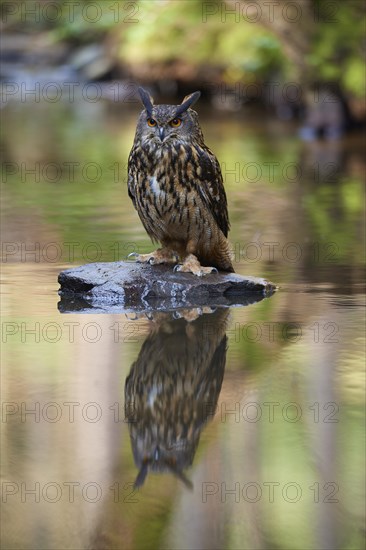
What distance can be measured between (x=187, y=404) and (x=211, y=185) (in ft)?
6.47

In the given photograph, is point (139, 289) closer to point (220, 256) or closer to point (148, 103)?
point (220, 256)

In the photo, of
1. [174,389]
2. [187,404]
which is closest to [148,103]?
[174,389]

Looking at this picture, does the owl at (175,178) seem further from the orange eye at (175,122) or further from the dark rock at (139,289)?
the dark rock at (139,289)

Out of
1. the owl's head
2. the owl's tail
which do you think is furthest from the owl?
the owl's tail

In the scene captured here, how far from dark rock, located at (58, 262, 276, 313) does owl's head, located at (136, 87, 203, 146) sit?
0.92 meters

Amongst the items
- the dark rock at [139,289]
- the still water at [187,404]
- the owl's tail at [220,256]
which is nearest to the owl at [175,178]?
the owl's tail at [220,256]

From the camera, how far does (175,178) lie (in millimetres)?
6734

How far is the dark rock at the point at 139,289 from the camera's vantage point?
7.12m

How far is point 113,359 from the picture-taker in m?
6.00

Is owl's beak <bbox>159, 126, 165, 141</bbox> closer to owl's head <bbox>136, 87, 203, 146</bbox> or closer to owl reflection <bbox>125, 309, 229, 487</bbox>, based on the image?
owl's head <bbox>136, 87, 203, 146</bbox>

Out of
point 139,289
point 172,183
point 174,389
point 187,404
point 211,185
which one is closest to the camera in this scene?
point 187,404

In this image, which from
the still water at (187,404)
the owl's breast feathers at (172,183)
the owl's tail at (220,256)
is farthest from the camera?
the owl's tail at (220,256)

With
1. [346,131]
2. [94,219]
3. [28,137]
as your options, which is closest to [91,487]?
[94,219]

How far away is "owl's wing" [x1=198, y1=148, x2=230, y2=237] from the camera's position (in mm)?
6844
